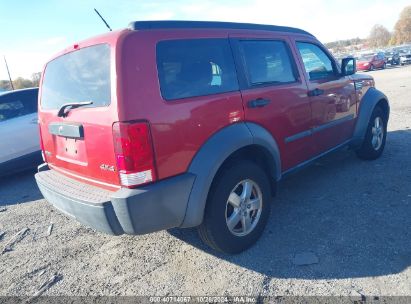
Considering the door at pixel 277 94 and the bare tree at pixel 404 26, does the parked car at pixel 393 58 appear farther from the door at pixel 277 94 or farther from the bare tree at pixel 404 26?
the bare tree at pixel 404 26

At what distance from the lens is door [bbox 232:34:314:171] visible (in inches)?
117

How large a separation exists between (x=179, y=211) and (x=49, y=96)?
1814 mm

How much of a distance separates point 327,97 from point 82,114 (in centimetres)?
284

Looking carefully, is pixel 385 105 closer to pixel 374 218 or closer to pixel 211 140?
pixel 374 218

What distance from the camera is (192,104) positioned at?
247cm

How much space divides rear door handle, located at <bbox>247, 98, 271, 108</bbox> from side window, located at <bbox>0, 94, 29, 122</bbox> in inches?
190

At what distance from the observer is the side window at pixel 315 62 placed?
377 cm

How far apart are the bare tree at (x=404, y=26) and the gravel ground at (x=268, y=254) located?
87.0 meters

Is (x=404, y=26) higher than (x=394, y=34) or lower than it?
higher

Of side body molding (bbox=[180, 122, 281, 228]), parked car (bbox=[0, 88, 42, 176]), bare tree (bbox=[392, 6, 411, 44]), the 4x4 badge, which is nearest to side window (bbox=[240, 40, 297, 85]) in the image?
side body molding (bbox=[180, 122, 281, 228])

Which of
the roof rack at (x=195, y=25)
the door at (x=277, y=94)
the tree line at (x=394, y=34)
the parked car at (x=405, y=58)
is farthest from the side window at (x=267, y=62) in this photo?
the tree line at (x=394, y=34)

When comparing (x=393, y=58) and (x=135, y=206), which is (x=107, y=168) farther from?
(x=393, y=58)

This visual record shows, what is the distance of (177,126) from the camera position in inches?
93.5

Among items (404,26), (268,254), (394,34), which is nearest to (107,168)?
(268,254)
